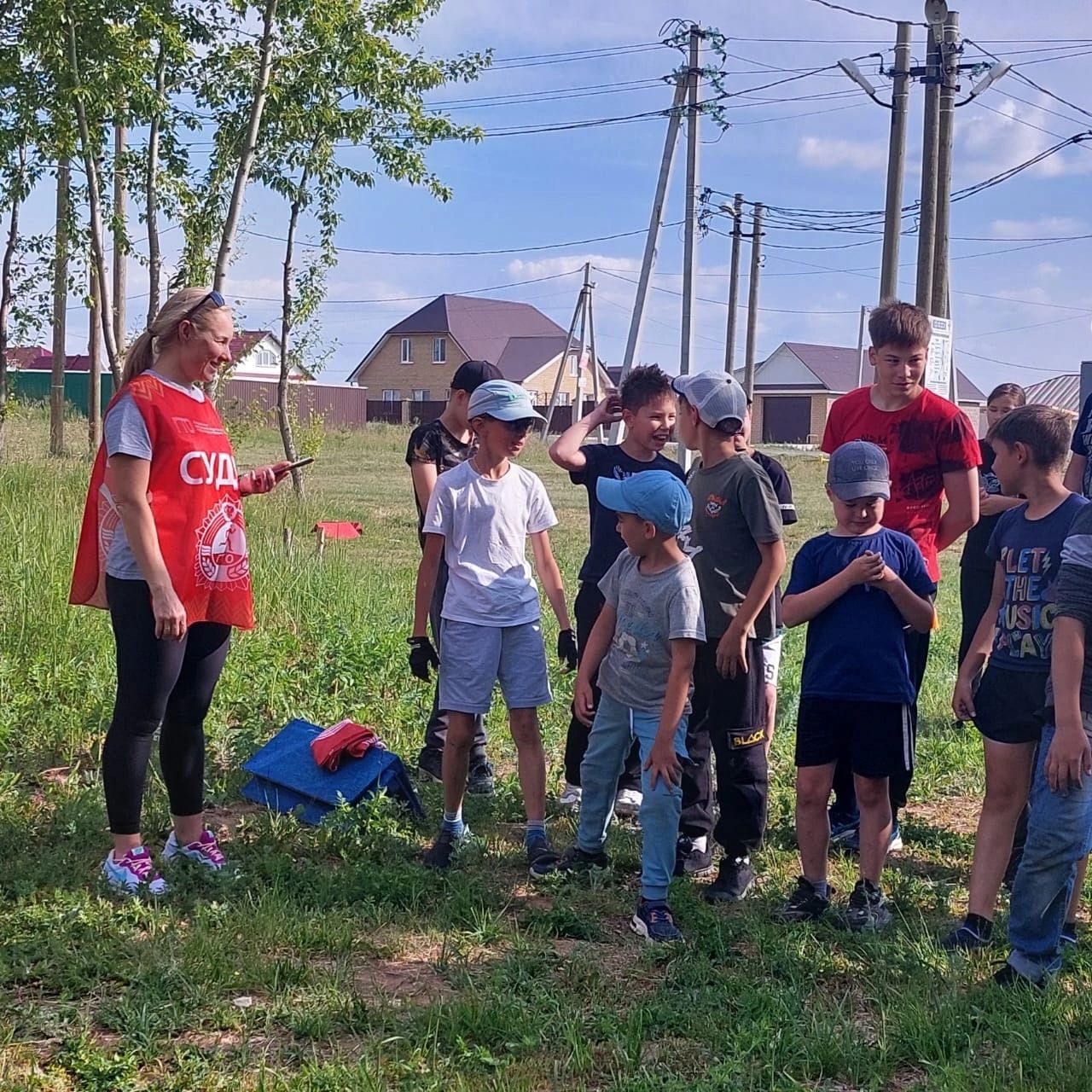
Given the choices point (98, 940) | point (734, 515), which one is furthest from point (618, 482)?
point (98, 940)

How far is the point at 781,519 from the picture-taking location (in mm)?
4527

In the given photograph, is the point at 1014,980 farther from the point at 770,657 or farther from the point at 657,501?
the point at 657,501

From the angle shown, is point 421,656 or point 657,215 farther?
point 657,215

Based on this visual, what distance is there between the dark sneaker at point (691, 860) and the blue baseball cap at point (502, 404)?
5.78 feet

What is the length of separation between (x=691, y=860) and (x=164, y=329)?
9.06 feet

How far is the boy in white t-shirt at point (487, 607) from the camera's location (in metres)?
4.61

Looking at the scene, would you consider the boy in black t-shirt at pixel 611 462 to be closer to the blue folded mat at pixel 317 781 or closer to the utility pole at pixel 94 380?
the blue folded mat at pixel 317 781

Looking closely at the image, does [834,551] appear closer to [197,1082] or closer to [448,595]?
[448,595]

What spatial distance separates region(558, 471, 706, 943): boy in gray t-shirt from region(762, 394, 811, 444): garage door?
236 ft

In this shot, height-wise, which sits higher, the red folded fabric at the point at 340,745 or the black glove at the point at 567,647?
the black glove at the point at 567,647

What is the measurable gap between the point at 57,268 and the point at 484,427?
11300 millimetres

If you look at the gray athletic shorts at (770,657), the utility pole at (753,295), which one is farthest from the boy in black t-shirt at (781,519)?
the utility pole at (753,295)

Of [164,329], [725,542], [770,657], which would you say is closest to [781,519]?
[725,542]

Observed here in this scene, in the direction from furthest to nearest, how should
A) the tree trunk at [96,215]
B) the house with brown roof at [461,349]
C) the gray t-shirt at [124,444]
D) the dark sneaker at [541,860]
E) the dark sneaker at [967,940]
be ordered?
the house with brown roof at [461,349]
the tree trunk at [96,215]
the dark sneaker at [541,860]
the gray t-shirt at [124,444]
the dark sneaker at [967,940]
